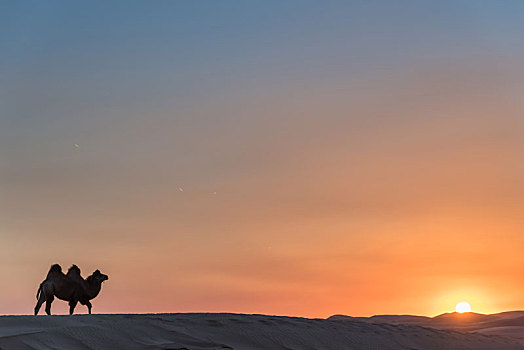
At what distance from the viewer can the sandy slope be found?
43.9 ft

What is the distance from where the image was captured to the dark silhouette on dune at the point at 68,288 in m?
20.1

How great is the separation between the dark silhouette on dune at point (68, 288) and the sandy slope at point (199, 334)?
3.58m

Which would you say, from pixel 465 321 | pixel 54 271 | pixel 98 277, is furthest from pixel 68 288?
pixel 465 321

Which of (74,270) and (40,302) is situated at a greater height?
(74,270)

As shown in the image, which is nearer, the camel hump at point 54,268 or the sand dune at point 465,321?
the camel hump at point 54,268

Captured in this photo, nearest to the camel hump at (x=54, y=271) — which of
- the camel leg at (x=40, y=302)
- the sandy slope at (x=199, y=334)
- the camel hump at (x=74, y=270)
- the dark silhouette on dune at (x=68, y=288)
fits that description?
the dark silhouette on dune at (x=68, y=288)

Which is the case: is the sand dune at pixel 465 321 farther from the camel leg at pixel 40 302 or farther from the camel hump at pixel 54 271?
the camel leg at pixel 40 302

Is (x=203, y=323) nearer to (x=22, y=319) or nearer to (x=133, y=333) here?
(x=133, y=333)

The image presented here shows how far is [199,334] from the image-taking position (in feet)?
51.5

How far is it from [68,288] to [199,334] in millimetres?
6201

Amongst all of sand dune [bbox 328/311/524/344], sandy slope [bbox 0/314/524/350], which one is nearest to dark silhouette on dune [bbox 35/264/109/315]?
sandy slope [bbox 0/314/524/350]

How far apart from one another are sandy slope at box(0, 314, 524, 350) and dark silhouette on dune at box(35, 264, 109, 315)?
3.58 meters

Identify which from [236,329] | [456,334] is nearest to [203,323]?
[236,329]

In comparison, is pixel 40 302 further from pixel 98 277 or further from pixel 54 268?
pixel 98 277
